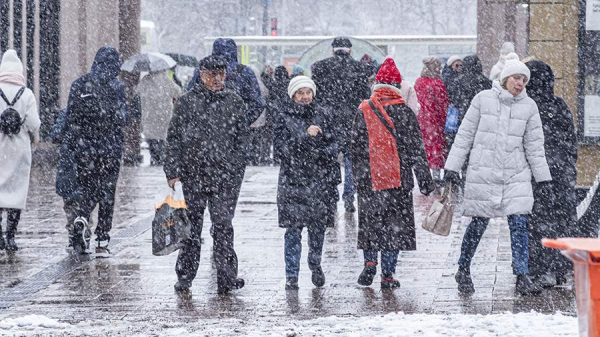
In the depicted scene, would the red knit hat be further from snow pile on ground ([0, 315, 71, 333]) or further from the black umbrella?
the black umbrella

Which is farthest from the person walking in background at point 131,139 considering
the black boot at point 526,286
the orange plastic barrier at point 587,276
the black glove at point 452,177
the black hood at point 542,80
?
the orange plastic barrier at point 587,276

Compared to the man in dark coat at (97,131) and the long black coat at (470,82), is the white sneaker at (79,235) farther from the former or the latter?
the long black coat at (470,82)

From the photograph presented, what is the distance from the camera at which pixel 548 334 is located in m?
6.68

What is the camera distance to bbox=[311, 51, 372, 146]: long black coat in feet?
42.6

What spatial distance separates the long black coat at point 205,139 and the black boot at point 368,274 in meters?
1.14

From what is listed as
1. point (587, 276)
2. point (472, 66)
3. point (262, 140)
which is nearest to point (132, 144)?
point (262, 140)

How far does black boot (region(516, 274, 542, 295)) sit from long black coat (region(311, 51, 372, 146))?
15.1 feet

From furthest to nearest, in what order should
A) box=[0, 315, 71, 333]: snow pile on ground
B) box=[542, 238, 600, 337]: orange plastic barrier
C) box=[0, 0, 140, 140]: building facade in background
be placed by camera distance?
box=[0, 0, 140, 140]: building facade in background < box=[0, 315, 71, 333]: snow pile on ground < box=[542, 238, 600, 337]: orange plastic barrier

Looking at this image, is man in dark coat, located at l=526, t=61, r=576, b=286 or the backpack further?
the backpack

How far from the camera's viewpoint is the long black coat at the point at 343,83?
12977 millimetres

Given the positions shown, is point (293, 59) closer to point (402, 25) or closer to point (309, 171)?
point (309, 171)

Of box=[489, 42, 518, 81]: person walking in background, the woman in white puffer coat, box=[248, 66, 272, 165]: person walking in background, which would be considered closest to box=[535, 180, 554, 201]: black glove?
the woman in white puffer coat

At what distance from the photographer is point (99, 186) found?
10.5m

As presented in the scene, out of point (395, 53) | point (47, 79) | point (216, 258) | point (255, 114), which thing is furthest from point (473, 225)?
point (395, 53)
